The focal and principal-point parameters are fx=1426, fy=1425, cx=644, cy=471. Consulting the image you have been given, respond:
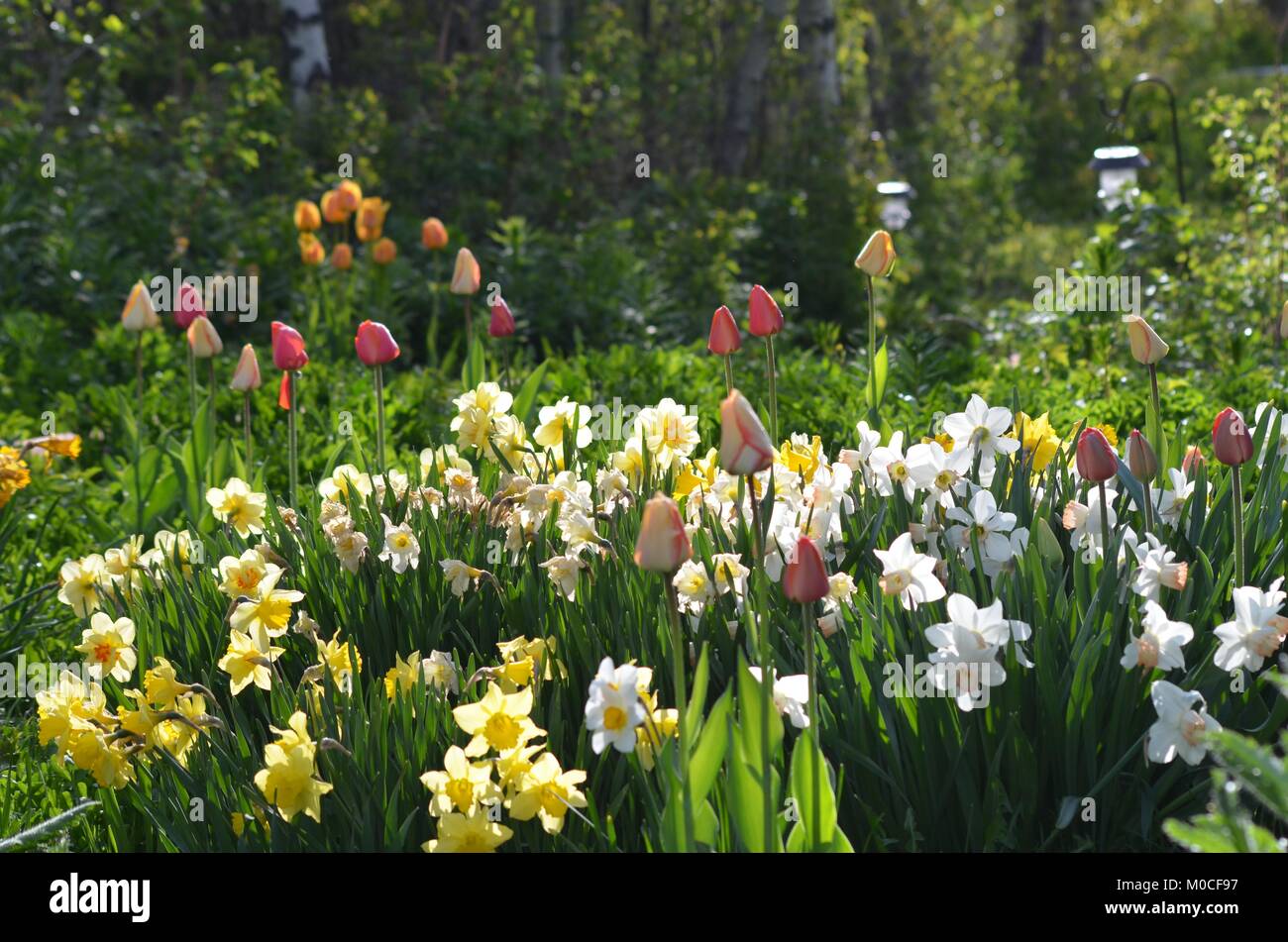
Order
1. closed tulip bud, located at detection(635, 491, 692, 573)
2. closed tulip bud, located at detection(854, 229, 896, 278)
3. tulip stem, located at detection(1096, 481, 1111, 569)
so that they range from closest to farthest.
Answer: closed tulip bud, located at detection(635, 491, 692, 573), tulip stem, located at detection(1096, 481, 1111, 569), closed tulip bud, located at detection(854, 229, 896, 278)

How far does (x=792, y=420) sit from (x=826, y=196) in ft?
16.0

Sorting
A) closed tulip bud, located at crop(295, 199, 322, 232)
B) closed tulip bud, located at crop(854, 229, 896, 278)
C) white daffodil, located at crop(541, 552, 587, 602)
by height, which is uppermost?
closed tulip bud, located at crop(295, 199, 322, 232)

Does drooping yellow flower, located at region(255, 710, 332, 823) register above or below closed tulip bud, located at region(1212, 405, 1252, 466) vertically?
below

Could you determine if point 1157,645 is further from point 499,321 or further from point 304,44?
point 304,44

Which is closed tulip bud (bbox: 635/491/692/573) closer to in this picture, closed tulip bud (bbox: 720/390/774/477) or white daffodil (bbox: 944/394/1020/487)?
closed tulip bud (bbox: 720/390/774/477)

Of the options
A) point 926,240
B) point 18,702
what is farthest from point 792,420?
point 926,240

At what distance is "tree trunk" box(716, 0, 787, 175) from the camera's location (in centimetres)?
1112

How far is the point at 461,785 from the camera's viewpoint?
1.99 meters

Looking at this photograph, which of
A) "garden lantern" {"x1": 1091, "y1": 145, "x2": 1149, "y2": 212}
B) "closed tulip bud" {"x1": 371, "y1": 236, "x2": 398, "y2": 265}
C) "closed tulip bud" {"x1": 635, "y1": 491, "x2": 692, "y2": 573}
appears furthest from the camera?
"garden lantern" {"x1": 1091, "y1": 145, "x2": 1149, "y2": 212}

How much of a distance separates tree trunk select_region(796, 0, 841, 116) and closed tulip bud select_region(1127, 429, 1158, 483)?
8.57 meters

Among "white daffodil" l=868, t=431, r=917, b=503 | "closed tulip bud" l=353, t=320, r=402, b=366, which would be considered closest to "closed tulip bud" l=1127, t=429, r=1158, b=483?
"white daffodil" l=868, t=431, r=917, b=503

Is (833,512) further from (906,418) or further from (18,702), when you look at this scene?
(18,702)

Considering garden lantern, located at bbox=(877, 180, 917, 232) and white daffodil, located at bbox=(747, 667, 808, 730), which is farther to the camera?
garden lantern, located at bbox=(877, 180, 917, 232)

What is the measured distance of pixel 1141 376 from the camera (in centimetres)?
530
